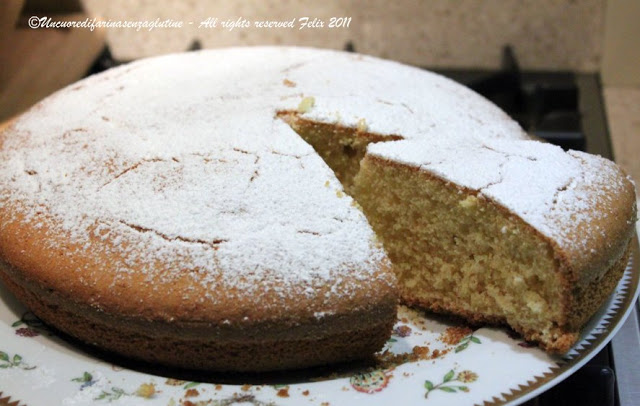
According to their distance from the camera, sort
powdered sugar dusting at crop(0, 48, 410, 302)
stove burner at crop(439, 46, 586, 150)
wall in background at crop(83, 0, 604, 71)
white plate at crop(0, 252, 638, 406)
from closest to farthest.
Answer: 1. white plate at crop(0, 252, 638, 406)
2. powdered sugar dusting at crop(0, 48, 410, 302)
3. stove burner at crop(439, 46, 586, 150)
4. wall in background at crop(83, 0, 604, 71)

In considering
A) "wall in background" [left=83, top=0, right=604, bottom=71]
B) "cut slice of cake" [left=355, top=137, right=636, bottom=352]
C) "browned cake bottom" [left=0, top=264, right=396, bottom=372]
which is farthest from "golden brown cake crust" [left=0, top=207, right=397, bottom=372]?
"wall in background" [left=83, top=0, right=604, bottom=71]

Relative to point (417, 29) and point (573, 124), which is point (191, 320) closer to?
point (573, 124)

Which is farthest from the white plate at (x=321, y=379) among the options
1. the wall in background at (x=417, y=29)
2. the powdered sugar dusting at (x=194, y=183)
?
the wall in background at (x=417, y=29)

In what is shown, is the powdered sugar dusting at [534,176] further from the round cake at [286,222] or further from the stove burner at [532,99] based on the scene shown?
the stove burner at [532,99]

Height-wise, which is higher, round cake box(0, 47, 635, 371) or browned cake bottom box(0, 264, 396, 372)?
round cake box(0, 47, 635, 371)

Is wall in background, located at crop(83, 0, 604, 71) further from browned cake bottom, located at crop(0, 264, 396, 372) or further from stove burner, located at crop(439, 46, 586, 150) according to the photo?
browned cake bottom, located at crop(0, 264, 396, 372)

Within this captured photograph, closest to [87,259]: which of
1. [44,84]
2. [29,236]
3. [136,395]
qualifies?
[29,236]

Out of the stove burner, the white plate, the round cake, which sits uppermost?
the stove burner

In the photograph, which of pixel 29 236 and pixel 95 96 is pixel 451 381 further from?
pixel 95 96
